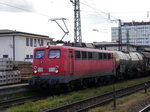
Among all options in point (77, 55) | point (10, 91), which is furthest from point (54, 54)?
point (10, 91)

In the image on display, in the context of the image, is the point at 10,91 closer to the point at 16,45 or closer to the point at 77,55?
the point at 77,55

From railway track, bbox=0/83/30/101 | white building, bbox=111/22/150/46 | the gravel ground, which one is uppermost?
white building, bbox=111/22/150/46

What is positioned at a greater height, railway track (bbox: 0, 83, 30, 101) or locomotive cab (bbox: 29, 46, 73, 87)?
locomotive cab (bbox: 29, 46, 73, 87)

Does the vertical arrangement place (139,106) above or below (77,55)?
below

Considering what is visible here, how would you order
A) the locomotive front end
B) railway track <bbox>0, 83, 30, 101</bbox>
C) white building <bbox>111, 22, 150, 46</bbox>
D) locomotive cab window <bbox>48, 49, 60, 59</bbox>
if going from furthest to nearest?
white building <bbox>111, 22, 150, 46</bbox> < locomotive cab window <bbox>48, 49, 60, 59</bbox> < the locomotive front end < railway track <bbox>0, 83, 30, 101</bbox>

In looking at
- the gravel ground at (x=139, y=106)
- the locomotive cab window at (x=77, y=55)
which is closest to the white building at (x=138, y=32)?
the locomotive cab window at (x=77, y=55)

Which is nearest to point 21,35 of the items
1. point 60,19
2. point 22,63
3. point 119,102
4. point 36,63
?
point 60,19

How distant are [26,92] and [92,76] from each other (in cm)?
547

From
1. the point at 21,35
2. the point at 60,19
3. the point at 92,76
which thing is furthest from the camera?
the point at 21,35

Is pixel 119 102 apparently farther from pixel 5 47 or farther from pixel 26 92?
pixel 5 47

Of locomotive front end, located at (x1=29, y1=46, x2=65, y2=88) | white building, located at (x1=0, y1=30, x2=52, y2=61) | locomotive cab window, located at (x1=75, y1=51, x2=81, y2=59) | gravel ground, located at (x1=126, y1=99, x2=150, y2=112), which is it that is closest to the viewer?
gravel ground, located at (x1=126, y1=99, x2=150, y2=112)

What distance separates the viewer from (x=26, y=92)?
808 inches

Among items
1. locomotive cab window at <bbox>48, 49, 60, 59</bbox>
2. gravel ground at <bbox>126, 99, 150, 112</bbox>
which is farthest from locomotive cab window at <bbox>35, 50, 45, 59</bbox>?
gravel ground at <bbox>126, 99, 150, 112</bbox>

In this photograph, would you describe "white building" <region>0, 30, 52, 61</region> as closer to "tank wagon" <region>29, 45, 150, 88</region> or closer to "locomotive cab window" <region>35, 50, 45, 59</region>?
"tank wagon" <region>29, 45, 150, 88</region>
